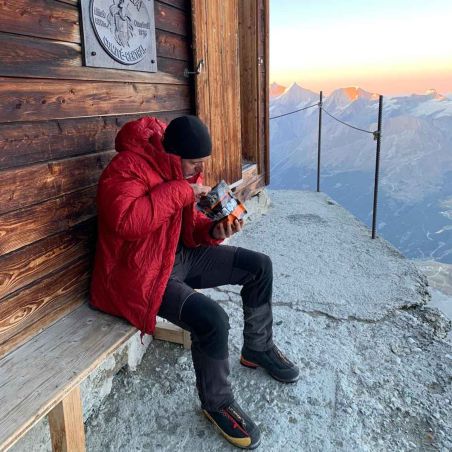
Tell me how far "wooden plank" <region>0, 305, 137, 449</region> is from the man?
0.12 m

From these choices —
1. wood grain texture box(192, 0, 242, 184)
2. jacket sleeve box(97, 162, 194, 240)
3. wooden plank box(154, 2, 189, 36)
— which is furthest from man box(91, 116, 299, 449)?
wood grain texture box(192, 0, 242, 184)

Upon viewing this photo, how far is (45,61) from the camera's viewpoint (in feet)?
6.64

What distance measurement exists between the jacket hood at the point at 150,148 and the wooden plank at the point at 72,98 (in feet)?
0.98

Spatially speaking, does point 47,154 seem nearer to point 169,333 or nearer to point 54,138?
point 54,138

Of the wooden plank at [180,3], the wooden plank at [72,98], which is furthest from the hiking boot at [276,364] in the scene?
the wooden plank at [180,3]

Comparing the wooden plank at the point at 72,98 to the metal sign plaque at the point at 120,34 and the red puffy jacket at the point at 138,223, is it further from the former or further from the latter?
the red puffy jacket at the point at 138,223

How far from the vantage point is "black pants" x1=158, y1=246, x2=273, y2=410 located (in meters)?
2.03

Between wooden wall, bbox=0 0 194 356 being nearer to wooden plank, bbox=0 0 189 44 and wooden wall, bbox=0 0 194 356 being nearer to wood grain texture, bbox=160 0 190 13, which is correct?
wooden plank, bbox=0 0 189 44

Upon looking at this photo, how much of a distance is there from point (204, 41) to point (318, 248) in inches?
103

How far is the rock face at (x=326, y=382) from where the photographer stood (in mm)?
2230

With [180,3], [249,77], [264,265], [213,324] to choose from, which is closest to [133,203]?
[213,324]

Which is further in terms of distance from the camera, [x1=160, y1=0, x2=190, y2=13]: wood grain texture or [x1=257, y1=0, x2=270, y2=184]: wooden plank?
[x1=257, y1=0, x2=270, y2=184]: wooden plank

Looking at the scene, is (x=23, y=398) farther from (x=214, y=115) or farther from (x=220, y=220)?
(x=214, y=115)

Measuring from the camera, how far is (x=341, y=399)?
248 cm
